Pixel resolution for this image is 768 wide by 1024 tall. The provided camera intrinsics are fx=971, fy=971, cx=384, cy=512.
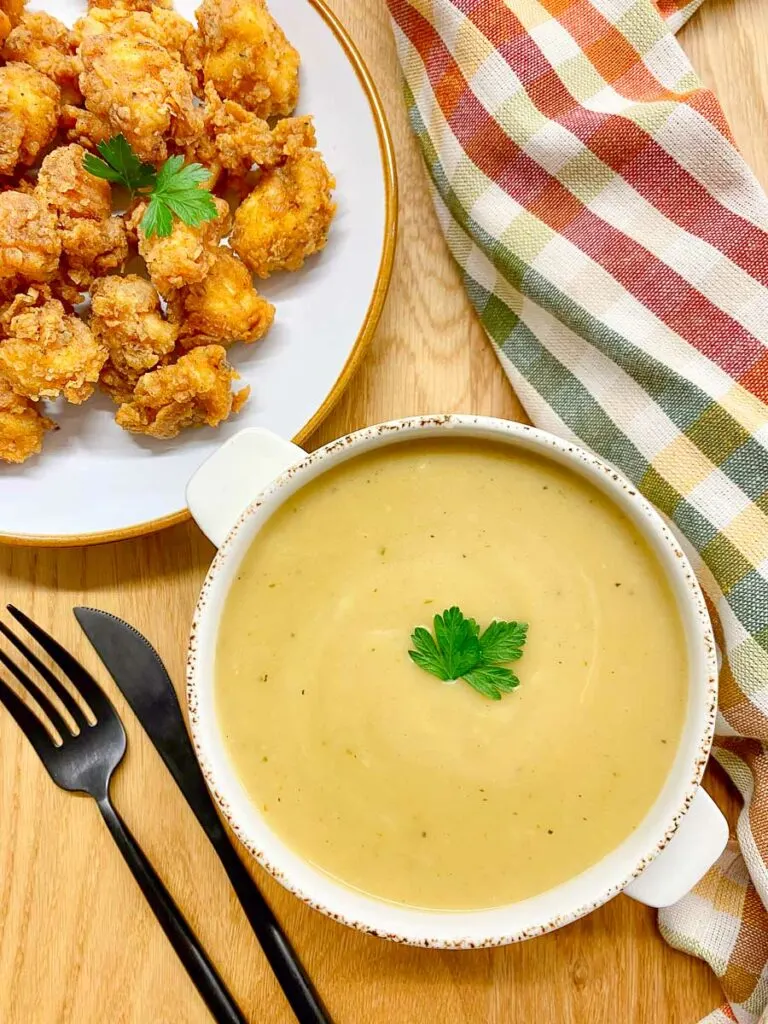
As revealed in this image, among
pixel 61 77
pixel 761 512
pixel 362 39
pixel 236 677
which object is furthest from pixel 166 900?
pixel 362 39

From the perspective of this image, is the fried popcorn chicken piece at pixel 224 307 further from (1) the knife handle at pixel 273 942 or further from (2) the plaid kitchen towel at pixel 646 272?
(1) the knife handle at pixel 273 942

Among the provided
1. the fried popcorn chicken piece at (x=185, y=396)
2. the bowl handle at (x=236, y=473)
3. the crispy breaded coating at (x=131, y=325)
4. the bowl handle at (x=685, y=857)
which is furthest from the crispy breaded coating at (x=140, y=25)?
the bowl handle at (x=685, y=857)

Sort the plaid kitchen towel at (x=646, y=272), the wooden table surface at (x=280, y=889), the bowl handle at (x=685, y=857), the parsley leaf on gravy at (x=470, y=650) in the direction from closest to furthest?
1. the parsley leaf on gravy at (x=470, y=650)
2. the bowl handle at (x=685, y=857)
3. the plaid kitchen towel at (x=646, y=272)
4. the wooden table surface at (x=280, y=889)

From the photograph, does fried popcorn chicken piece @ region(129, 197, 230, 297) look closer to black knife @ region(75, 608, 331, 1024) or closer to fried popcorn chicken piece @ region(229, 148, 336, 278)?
fried popcorn chicken piece @ region(229, 148, 336, 278)

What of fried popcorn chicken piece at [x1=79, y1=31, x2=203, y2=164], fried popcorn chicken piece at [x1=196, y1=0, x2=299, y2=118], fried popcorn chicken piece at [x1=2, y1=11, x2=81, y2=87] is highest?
fried popcorn chicken piece at [x1=196, y1=0, x2=299, y2=118]

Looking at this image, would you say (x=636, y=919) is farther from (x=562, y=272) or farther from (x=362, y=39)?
(x=362, y=39)

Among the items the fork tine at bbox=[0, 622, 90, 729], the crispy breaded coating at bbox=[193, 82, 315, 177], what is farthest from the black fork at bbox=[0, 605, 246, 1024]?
the crispy breaded coating at bbox=[193, 82, 315, 177]

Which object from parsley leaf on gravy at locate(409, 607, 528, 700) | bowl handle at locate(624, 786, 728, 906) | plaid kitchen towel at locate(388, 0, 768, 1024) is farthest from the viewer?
plaid kitchen towel at locate(388, 0, 768, 1024)
